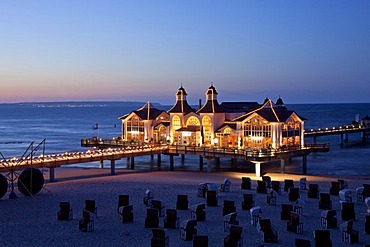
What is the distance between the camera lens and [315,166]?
5069cm

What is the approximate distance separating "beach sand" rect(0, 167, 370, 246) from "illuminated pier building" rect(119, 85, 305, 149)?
9.20 metres

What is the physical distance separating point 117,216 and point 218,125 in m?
25.1

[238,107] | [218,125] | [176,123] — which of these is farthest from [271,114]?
[176,123]

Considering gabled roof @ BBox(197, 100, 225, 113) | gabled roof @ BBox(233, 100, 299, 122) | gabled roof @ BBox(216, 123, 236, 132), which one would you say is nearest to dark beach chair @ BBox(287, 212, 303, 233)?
gabled roof @ BBox(233, 100, 299, 122)

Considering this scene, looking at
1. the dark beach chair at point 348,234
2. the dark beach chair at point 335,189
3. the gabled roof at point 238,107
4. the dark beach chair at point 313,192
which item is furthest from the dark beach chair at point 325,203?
the gabled roof at point 238,107

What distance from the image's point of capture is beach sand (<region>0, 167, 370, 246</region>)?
1823 cm

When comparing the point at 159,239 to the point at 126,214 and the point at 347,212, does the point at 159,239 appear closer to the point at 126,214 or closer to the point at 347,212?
the point at 126,214

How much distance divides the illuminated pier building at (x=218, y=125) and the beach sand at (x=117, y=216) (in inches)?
362

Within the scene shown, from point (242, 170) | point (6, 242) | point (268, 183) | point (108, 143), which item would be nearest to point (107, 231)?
point (6, 242)

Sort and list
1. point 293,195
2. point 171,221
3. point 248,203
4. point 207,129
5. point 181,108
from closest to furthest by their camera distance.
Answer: point 171,221 → point 248,203 → point 293,195 → point 207,129 → point 181,108

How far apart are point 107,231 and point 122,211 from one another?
1.63 metres

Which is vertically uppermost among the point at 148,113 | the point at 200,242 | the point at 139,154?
the point at 148,113

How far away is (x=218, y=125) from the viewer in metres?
45.9

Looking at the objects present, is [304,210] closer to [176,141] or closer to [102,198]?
[102,198]
